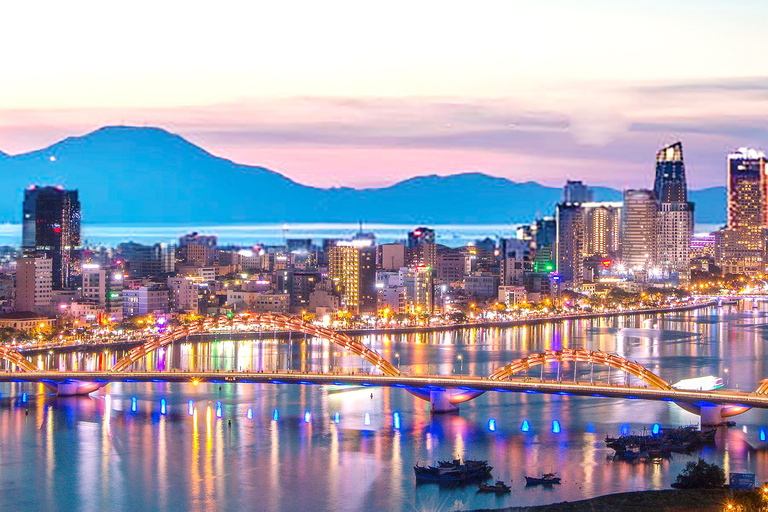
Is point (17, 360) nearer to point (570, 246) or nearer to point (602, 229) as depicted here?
point (570, 246)

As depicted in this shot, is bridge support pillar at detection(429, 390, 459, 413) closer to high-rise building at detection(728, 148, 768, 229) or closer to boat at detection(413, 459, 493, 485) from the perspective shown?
boat at detection(413, 459, 493, 485)

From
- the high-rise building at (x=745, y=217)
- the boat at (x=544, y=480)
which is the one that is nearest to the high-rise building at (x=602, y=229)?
the high-rise building at (x=745, y=217)

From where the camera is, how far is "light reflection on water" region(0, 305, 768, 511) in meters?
13.6

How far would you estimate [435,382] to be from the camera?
58.6 feet

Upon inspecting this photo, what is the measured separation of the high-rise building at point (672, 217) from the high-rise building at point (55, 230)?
2566 centimetres

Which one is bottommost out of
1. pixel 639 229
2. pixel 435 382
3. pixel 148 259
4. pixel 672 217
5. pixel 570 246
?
pixel 435 382

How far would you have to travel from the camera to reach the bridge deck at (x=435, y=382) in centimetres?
1639

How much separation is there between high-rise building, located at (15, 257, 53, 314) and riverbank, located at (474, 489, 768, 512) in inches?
970

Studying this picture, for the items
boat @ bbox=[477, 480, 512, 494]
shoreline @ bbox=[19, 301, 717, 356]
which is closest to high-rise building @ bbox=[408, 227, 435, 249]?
shoreline @ bbox=[19, 301, 717, 356]

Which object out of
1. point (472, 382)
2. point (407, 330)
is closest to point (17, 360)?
point (472, 382)

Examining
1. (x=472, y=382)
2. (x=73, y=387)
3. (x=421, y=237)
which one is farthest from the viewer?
(x=421, y=237)

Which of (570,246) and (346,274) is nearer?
(346,274)

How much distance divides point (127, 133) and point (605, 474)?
95.7 metres

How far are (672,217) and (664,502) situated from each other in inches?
2361
